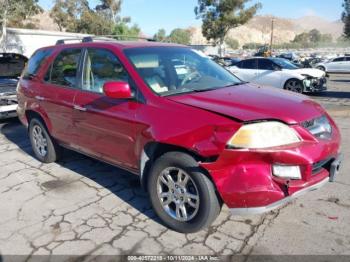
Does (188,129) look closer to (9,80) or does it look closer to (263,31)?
(9,80)

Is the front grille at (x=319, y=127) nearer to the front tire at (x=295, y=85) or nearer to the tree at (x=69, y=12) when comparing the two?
the front tire at (x=295, y=85)

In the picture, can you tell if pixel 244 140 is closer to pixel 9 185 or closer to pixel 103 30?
pixel 9 185

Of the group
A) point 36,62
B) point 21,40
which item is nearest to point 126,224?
point 36,62

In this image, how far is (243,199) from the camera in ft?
9.79

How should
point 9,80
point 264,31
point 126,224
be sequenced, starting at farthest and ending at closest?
1. point 264,31
2. point 9,80
3. point 126,224

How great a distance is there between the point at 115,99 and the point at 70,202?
1351mm

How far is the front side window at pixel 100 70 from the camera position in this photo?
4.01 meters

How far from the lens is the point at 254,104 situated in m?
3.29

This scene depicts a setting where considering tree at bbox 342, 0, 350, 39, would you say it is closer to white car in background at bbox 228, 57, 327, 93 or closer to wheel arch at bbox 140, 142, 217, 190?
white car in background at bbox 228, 57, 327, 93

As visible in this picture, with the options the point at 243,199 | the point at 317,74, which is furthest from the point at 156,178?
the point at 317,74

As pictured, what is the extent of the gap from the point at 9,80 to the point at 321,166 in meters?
7.94

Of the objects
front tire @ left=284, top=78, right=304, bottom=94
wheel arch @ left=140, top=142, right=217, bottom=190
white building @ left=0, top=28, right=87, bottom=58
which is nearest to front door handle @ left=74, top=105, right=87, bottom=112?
wheel arch @ left=140, top=142, right=217, bottom=190

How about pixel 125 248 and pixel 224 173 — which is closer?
pixel 224 173

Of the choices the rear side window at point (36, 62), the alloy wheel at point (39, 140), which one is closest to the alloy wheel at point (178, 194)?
the alloy wheel at point (39, 140)
